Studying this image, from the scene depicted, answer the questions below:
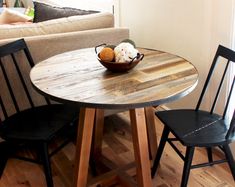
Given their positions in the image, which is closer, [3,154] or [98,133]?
[98,133]

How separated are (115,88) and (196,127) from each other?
53cm

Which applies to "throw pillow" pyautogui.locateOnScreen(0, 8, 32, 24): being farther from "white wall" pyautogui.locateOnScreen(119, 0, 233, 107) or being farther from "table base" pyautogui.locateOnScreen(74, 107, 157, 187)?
"table base" pyautogui.locateOnScreen(74, 107, 157, 187)

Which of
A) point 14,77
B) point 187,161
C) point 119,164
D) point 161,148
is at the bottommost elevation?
point 119,164

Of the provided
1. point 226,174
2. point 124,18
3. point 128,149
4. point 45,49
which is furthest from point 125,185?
point 124,18

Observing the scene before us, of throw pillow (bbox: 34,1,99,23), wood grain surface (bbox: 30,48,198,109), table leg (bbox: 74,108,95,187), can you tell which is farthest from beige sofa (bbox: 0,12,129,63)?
table leg (bbox: 74,108,95,187)

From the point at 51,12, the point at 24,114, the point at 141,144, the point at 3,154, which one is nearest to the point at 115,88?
the point at 141,144

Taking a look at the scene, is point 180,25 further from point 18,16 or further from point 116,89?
point 18,16

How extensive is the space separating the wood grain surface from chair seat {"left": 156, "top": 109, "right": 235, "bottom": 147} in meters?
0.28

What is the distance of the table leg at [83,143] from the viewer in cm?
145

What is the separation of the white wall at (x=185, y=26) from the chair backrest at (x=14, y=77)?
3.64ft

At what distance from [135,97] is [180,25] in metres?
1.23

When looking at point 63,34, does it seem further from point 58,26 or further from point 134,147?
point 134,147

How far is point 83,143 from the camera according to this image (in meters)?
1.49

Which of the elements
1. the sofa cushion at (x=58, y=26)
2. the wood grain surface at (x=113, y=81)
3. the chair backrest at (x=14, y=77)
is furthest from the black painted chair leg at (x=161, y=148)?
the sofa cushion at (x=58, y=26)
